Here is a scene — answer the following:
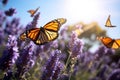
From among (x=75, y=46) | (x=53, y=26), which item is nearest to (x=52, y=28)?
(x=53, y=26)

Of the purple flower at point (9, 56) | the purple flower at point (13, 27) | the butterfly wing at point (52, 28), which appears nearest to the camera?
the purple flower at point (9, 56)

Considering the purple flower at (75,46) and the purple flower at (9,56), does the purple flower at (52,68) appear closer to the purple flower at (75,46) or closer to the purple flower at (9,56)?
the purple flower at (9,56)

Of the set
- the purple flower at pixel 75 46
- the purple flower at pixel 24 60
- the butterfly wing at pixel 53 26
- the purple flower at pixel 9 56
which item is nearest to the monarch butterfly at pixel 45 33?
the butterfly wing at pixel 53 26

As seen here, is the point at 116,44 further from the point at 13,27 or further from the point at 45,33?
the point at 13,27

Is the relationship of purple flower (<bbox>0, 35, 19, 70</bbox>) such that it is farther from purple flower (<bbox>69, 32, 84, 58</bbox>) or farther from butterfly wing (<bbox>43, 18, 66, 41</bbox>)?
purple flower (<bbox>69, 32, 84, 58</bbox>)

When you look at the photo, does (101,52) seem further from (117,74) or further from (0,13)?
(0,13)

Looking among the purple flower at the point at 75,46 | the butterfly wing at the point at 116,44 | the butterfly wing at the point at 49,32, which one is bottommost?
the purple flower at the point at 75,46
